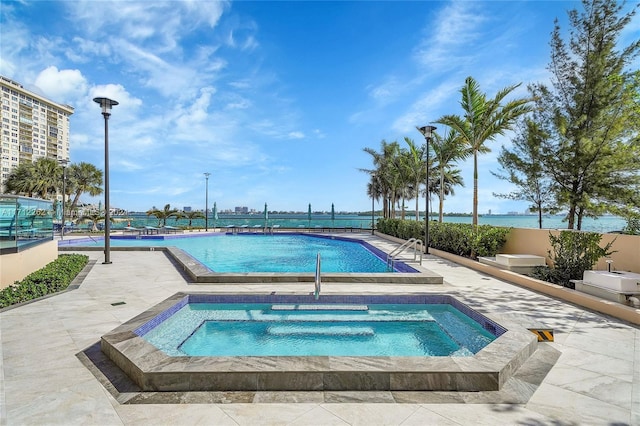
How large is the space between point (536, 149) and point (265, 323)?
14.3 meters

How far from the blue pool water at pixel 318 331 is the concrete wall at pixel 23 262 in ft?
12.5

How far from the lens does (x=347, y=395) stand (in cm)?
291

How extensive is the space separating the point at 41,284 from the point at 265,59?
11.6 metres

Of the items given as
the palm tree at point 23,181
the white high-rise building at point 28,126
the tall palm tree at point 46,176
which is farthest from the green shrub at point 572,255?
the white high-rise building at point 28,126

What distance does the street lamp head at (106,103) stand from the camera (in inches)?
335

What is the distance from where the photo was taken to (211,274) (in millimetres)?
7641

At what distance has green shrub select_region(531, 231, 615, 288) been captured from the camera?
22.1ft

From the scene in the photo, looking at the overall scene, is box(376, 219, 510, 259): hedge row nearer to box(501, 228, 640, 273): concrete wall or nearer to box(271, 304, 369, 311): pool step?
box(501, 228, 640, 273): concrete wall

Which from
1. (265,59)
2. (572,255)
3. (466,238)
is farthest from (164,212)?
(572,255)

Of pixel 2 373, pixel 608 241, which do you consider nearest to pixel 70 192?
pixel 2 373

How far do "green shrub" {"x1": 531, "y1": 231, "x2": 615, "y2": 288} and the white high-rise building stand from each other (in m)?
85.8

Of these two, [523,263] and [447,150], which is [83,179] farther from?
[523,263]

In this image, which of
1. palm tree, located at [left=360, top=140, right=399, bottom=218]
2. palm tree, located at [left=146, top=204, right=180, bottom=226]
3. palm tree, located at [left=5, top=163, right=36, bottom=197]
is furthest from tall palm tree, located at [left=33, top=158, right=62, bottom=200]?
palm tree, located at [left=360, top=140, right=399, bottom=218]

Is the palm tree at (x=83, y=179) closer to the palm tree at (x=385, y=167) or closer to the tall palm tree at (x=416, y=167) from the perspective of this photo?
the palm tree at (x=385, y=167)
